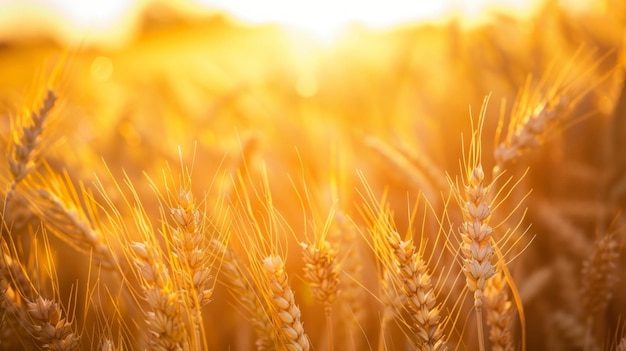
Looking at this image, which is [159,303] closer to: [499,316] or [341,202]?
[499,316]

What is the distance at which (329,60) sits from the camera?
125 inches

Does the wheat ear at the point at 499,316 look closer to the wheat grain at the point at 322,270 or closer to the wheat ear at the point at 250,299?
the wheat grain at the point at 322,270

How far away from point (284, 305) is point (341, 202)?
21.6 inches

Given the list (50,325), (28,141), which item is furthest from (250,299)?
(28,141)

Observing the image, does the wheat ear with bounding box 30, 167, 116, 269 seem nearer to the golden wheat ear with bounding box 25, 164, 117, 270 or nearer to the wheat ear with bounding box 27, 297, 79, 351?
A: the golden wheat ear with bounding box 25, 164, 117, 270

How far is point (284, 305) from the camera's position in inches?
30.5

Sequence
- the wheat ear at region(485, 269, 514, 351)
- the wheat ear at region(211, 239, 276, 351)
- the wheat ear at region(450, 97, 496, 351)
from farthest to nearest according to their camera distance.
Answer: the wheat ear at region(211, 239, 276, 351) < the wheat ear at region(485, 269, 514, 351) < the wheat ear at region(450, 97, 496, 351)

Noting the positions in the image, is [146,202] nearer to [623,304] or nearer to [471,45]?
[623,304]

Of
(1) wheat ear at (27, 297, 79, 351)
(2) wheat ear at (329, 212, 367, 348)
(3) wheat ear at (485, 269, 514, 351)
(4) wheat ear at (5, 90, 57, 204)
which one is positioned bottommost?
(1) wheat ear at (27, 297, 79, 351)

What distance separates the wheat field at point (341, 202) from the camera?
2.67 ft

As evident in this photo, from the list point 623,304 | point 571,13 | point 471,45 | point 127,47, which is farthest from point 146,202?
point 127,47

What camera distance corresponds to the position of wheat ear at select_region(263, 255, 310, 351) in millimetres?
772

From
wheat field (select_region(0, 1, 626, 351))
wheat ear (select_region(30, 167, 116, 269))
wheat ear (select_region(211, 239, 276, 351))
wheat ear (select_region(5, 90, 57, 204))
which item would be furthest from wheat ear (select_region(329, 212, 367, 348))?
wheat ear (select_region(5, 90, 57, 204))

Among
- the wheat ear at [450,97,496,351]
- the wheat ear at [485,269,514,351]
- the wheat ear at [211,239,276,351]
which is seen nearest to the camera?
the wheat ear at [450,97,496,351]
